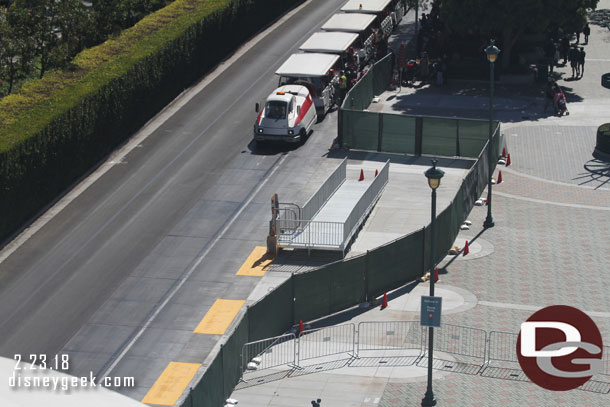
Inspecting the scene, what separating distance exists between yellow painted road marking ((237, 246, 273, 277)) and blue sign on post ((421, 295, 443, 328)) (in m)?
9.64

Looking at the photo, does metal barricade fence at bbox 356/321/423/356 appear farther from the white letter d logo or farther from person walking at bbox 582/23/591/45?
person walking at bbox 582/23/591/45

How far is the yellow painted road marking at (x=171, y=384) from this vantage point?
97.3 ft

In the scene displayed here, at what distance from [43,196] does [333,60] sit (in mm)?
17363

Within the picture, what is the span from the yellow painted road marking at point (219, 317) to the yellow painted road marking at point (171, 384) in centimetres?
209

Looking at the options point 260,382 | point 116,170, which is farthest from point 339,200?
point 260,382

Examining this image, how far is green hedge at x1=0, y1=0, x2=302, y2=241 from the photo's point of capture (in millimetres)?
41250

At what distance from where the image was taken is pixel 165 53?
53219 mm

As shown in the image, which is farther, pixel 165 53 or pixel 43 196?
pixel 165 53

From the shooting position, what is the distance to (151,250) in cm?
3934

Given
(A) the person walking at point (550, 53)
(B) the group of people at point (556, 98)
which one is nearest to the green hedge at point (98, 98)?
(A) the person walking at point (550, 53)

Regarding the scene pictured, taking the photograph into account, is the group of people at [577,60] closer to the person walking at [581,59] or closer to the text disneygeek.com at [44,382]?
the person walking at [581,59]

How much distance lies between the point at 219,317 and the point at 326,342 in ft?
13.0

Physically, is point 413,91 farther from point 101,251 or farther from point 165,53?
point 101,251

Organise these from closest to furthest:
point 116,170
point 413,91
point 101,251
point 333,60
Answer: point 101,251 < point 116,170 < point 333,60 < point 413,91
